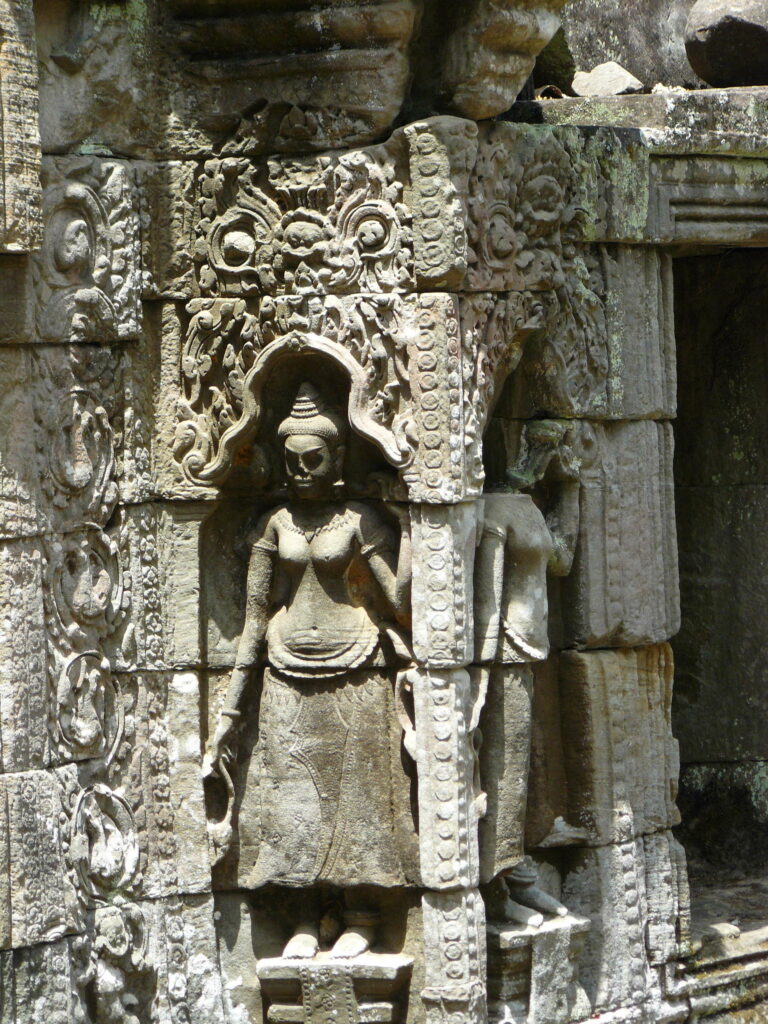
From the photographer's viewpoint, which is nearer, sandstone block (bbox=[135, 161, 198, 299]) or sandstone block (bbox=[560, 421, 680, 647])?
sandstone block (bbox=[135, 161, 198, 299])

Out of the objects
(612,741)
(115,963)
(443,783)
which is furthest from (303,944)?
(612,741)

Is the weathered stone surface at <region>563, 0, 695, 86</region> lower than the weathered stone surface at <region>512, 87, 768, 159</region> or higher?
higher

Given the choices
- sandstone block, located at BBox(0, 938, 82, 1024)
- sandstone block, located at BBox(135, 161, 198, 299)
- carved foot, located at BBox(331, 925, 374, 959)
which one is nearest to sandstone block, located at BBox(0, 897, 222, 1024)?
sandstone block, located at BBox(0, 938, 82, 1024)

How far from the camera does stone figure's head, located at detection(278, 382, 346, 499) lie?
723 centimetres

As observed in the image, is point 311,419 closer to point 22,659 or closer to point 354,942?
point 22,659

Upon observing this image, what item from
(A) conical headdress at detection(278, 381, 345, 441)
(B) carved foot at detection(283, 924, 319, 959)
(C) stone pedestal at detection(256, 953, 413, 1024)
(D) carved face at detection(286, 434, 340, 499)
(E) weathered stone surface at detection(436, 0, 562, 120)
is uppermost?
(E) weathered stone surface at detection(436, 0, 562, 120)

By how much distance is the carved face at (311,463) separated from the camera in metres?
7.23

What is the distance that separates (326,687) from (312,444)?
32.4 inches

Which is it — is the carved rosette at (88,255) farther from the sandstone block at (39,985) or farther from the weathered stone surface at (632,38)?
the weathered stone surface at (632,38)

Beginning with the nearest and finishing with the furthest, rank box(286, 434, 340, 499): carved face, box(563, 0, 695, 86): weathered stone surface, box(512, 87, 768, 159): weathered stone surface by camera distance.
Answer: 1. box(286, 434, 340, 499): carved face
2. box(512, 87, 768, 159): weathered stone surface
3. box(563, 0, 695, 86): weathered stone surface

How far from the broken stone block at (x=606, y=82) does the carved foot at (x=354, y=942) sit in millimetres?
3483

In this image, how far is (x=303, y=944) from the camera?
24.2 ft

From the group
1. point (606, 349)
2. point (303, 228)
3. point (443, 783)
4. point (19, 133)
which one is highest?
point (19, 133)

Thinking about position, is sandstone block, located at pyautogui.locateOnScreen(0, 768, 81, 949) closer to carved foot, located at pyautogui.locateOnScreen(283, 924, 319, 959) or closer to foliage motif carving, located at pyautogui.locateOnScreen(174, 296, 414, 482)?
carved foot, located at pyautogui.locateOnScreen(283, 924, 319, 959)
